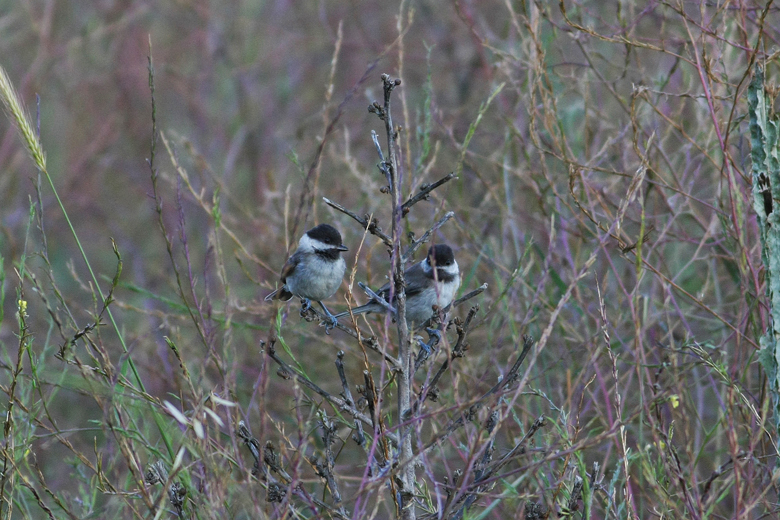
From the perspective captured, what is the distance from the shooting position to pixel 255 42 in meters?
7.76

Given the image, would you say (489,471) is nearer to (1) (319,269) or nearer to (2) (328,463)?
(2) (328,463)

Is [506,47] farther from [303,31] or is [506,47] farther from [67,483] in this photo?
[67,483]

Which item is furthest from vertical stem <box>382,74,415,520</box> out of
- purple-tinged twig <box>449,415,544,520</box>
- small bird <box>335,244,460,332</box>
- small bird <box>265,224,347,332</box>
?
small bird <box>265,224,347,332</box>

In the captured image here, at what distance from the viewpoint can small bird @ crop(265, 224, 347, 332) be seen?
4.04 meters

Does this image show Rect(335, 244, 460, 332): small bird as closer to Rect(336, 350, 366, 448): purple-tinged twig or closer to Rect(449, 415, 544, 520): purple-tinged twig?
Rect(336, 350, 366, 448): purple-tinged twig

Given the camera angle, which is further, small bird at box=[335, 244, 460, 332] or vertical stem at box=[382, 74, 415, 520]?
small bird at box=[335, 244, 460, 332]

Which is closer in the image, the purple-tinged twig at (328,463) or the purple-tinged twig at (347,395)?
the purple-tinged twig at (328,463)

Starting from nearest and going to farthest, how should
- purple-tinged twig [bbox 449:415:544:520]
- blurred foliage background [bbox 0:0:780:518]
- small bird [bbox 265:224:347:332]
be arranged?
purple-tinged twig [bbox 449:415:544:520] → small bird [bbox 265:224:347:332] → blurred foliage background [bbox 0:0:780:518]

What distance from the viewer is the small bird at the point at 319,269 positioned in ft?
13.3

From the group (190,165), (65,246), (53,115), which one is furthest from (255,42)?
(65,246)

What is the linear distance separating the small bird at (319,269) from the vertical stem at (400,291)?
182 centimetres

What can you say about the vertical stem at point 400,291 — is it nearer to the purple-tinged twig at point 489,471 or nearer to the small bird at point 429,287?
the purple-tinged twig at point 489,471

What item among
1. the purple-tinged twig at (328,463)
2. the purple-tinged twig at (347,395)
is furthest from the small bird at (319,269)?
the purple-tinged twig at (328,463)

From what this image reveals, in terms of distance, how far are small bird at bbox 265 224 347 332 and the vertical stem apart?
1816 millimetres
